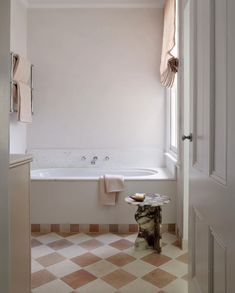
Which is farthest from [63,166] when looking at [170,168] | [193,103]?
[193,103]

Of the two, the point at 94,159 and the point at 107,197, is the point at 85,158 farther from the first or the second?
the point at 107,197

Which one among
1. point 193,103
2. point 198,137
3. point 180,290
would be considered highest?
point 193,103

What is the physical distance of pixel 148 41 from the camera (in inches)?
162

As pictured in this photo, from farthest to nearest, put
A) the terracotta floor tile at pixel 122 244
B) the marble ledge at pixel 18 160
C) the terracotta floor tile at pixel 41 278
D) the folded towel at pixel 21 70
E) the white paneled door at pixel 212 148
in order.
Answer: the folded towel at pixel 21 70, the terracotta floor tile at pixel 122 244, the terracotta floor tile at pixel 41 278, the marble ledge at pixel 18 160, the white paneled door at pixel 212 148

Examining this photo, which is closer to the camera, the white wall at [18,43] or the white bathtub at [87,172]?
the white wall at [18,43]

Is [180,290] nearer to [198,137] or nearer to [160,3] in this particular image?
[198,137]

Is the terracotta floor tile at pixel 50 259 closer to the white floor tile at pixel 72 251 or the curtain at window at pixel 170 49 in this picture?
the white floor tile at pixel 72 251

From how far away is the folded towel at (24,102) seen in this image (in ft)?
11.4

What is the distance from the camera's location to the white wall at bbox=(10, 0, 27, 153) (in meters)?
3.65

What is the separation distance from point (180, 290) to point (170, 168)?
5.87ft

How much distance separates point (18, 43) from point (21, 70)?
0.53 m

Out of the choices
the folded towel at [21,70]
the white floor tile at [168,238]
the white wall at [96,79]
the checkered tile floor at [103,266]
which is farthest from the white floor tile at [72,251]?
the folded towel at [21,70]

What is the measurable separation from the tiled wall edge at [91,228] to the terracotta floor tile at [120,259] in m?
0.59

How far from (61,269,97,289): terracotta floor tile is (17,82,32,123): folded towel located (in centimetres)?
194
